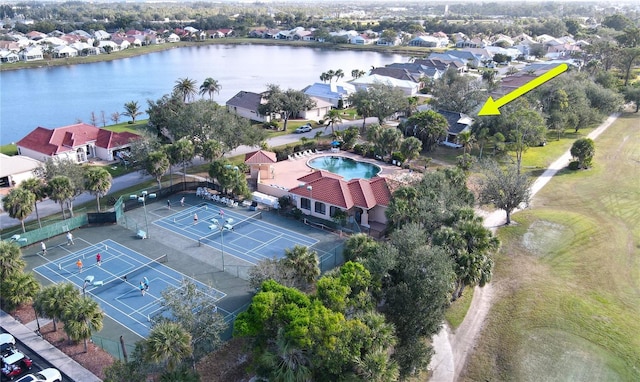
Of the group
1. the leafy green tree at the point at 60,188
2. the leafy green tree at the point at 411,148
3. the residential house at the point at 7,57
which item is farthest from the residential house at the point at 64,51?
the leafy green tree at the point at 411,148

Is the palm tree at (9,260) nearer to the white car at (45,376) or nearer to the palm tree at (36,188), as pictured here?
the white car at (45,376)

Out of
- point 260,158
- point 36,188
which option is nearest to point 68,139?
point 36,188

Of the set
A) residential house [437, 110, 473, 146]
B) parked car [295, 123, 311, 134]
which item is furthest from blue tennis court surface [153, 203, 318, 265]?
residential house [437, 110, 473, 146]

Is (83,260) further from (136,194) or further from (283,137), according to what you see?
(283,137)

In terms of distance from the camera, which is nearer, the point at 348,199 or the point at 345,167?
the point at 348,199

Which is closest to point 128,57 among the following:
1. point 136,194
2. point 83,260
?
point 136,194

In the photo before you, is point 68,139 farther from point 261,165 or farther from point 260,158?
point 261,165

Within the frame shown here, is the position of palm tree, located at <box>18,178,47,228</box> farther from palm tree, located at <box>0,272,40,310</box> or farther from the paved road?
palm tree, located at <box>0,272,40,310</box>
